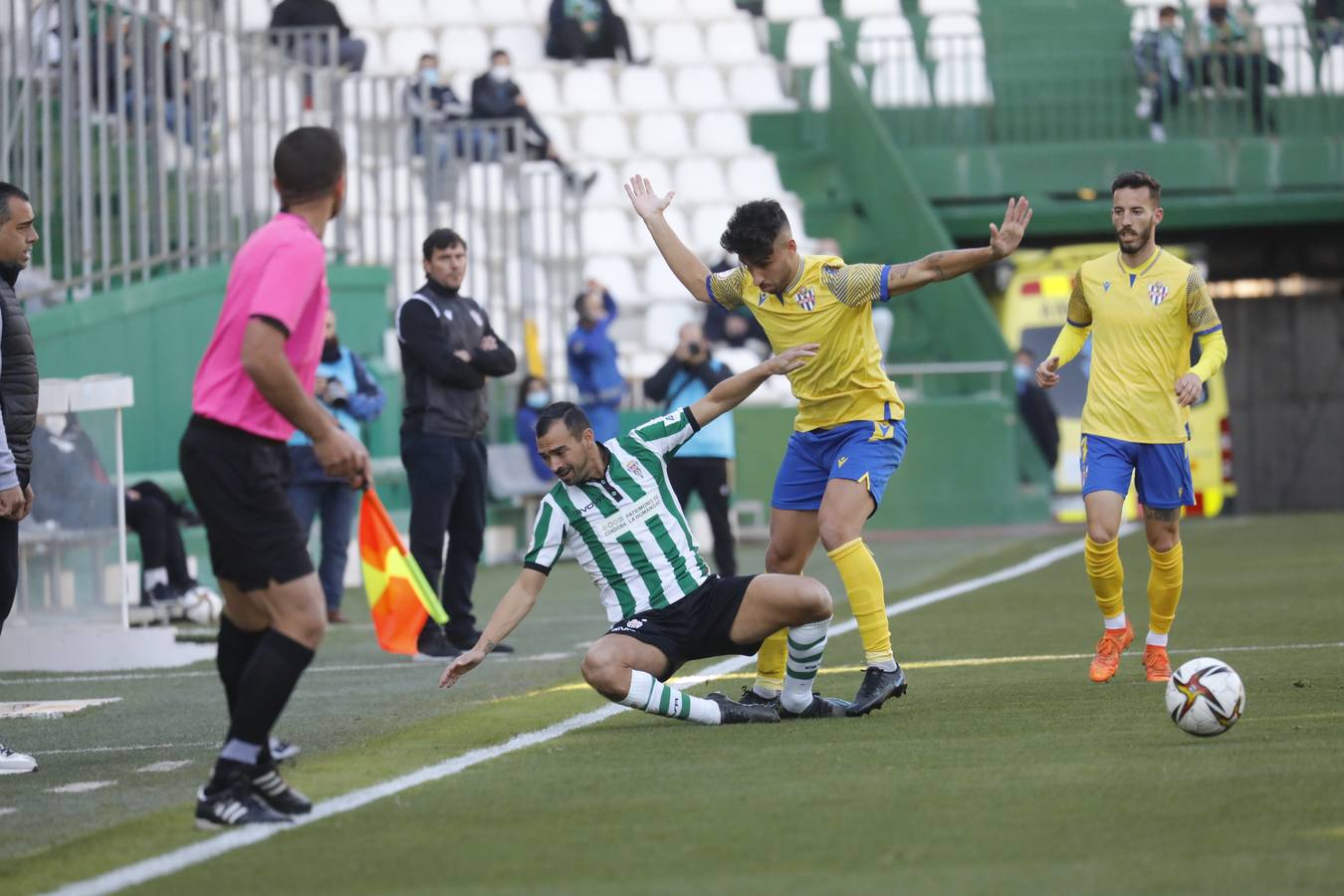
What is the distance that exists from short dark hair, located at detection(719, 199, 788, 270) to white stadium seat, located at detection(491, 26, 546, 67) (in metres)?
20.1

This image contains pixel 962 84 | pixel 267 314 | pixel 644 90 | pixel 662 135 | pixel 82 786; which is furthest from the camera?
pixel 644 90

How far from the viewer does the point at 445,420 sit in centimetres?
1080

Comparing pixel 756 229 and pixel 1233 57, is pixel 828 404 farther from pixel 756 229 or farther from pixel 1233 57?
pixel 1233 57

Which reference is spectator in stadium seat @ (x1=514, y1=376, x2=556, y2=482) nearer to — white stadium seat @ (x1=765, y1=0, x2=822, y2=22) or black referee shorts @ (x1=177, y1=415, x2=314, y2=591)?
white stadium seat @ (x1=765, y1=0, x2=822, y2=22)

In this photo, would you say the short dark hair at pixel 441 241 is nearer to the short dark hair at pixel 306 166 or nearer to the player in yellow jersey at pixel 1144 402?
the player in yellow jersey at pixel 1144 402

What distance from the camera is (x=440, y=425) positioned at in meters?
10.8

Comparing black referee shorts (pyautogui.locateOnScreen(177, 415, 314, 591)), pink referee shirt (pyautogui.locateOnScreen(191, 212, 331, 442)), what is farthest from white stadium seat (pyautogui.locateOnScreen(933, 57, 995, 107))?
black referee shorts (pyautogui.locateOnScreen(177, 415, 314, 591))

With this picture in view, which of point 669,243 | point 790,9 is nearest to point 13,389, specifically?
point 669,243

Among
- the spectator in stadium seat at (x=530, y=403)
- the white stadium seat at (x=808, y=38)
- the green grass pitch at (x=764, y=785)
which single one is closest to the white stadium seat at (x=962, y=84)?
the white stadium seat at (x=808, y=38)

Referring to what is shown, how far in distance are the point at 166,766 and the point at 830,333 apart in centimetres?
273

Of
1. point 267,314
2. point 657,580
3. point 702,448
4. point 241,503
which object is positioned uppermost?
point 267,314

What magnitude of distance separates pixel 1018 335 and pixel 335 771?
1772 centimetres

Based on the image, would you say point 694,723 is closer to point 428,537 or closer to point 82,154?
point 428,537

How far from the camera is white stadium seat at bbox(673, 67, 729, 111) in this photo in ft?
87.8
